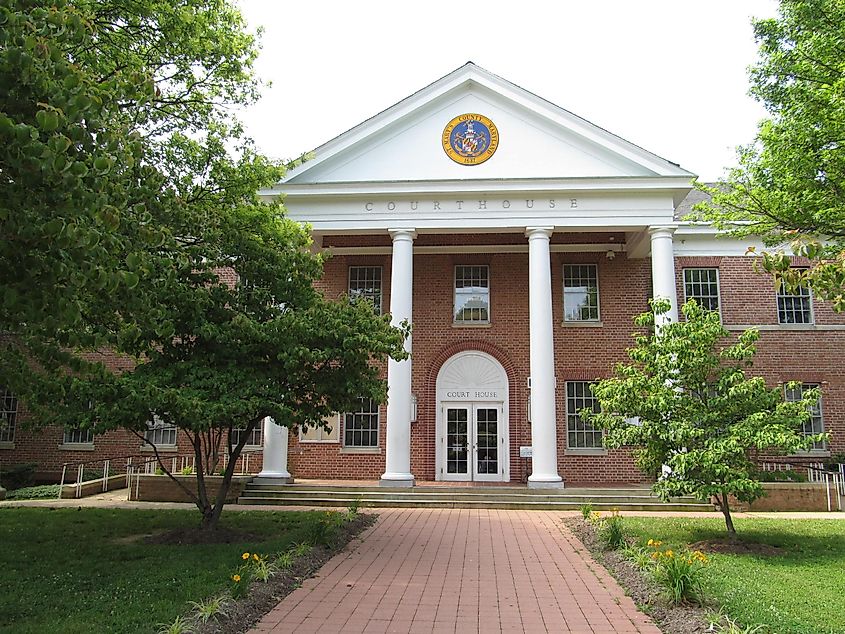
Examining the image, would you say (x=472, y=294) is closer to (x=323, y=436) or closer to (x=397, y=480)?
(x=323, y=436)

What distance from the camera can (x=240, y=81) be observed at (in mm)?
12750

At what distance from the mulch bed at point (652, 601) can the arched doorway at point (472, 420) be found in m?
9.47

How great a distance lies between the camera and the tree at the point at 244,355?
9898 millimetres

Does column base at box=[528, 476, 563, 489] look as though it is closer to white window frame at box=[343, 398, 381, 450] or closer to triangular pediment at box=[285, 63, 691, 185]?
white window frame at box=[343, 398, 381, 450]

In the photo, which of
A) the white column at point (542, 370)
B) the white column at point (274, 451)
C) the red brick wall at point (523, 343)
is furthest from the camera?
the red brick wall at point (523, 343)

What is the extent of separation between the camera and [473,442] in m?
20.8

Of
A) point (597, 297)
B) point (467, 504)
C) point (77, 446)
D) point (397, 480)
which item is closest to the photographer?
point (467, 504)

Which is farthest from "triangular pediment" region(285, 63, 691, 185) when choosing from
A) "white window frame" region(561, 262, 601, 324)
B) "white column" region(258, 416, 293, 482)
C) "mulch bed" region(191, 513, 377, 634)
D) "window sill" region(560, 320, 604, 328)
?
"mulch bed" region(191, 513, 377, 634)

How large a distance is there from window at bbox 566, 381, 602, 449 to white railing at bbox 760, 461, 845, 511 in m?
4.63

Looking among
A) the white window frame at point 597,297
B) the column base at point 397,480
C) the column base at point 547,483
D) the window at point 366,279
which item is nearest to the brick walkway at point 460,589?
the column base at point 547,483

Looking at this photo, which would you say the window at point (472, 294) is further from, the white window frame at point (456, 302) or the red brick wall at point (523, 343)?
the red brick wall at point (523, 343)

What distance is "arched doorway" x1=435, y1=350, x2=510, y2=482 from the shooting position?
20.6 meters

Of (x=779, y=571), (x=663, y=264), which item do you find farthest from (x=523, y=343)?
(x=779, y=571)

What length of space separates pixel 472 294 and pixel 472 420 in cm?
396
